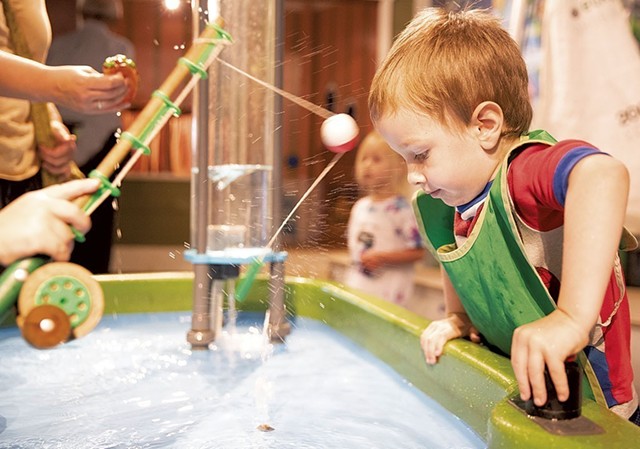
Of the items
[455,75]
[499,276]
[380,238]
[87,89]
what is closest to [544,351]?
[499,276]

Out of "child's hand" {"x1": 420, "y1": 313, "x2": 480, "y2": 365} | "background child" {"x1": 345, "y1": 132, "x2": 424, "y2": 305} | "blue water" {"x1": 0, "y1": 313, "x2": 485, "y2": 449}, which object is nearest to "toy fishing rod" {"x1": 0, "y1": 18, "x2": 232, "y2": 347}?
"blue water" {"x1": 0, "y1": 313, "x2": 485, "y2": 449}

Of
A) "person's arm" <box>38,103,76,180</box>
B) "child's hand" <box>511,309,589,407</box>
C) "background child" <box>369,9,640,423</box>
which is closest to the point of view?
"child's hand" <box>511,309,589,407</box>

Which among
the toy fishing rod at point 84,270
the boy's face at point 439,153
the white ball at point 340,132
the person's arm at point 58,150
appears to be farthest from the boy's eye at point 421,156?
the person's arm at point 58,150

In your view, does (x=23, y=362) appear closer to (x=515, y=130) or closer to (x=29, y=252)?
(x=29, y=252)

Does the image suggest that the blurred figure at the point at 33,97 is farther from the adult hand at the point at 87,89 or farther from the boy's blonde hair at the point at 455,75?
the boy's blonde hair at the point at 455,75

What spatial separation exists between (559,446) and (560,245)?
23cm

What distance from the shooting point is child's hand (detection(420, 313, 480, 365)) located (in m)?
0.69

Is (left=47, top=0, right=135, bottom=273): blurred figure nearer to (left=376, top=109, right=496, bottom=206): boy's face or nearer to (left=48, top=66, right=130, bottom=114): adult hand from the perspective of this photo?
(left=48, top=66, right=130, bottom=114): adult hand

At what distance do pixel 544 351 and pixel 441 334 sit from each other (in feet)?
0.86

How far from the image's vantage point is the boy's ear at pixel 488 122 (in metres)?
0.61

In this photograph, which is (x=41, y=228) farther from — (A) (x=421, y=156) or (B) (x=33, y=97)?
(A) (x=421, y=156)

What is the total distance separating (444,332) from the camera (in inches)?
27.5

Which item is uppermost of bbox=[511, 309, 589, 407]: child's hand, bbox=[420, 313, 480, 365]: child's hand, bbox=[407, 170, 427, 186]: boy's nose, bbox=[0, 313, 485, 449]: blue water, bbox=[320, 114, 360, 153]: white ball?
bbox=[320, 114, 360, 153]: white ball

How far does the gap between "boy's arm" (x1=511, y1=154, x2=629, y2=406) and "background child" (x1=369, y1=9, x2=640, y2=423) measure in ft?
0.08
